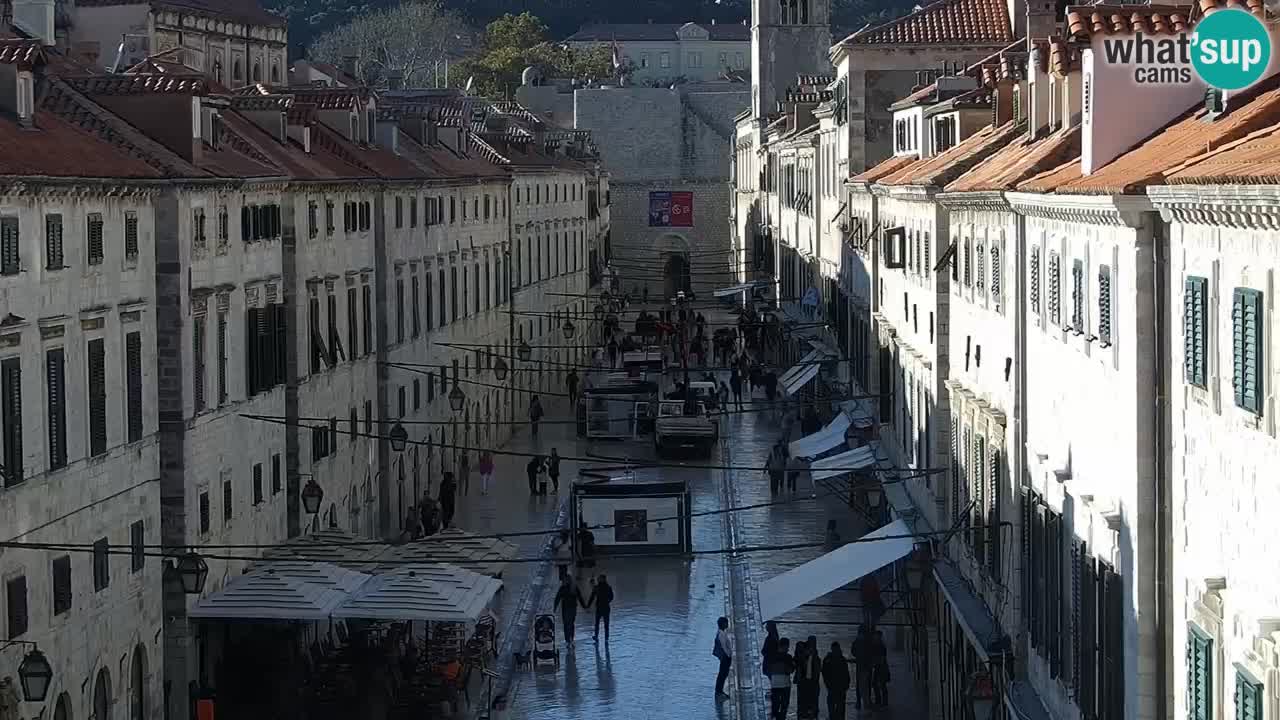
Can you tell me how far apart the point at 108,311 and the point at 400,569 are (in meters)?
6.21

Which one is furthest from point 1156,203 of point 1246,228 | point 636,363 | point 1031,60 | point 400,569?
point 636,363

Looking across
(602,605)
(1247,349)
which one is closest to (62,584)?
(602,605)

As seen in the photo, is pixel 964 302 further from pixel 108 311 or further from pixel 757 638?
pixel 108 311

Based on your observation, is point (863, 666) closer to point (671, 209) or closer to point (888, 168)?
point (888, 168)

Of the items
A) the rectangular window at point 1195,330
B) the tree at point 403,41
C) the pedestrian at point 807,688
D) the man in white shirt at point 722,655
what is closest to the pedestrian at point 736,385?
the man in white shirt at point 722,655

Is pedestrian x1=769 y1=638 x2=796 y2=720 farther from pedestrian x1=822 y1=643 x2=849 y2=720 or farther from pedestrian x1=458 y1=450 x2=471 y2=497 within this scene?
pedestrian x1=458 y1=450 x2=471 y2=497

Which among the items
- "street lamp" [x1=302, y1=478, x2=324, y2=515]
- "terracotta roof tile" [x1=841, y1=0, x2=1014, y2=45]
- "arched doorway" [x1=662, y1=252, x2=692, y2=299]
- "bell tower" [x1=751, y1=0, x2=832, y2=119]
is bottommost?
"street lamp" [x1=302, y1=478, x2=324, y2=515]

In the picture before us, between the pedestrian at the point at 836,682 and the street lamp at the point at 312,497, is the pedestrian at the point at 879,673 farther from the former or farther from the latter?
the street lamp at the point at 312,497

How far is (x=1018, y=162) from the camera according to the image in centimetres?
2741

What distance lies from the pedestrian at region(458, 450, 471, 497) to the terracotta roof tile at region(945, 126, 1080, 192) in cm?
2690

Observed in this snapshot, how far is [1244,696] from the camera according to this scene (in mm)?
14664

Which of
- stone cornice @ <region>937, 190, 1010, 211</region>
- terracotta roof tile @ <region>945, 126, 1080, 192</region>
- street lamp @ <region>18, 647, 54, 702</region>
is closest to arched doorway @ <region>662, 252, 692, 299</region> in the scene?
stone cornice @ <region>937, 190, 1010, 211</region>

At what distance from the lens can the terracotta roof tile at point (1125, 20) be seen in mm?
22203

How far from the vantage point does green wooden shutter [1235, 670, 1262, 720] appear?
14.3 meters
